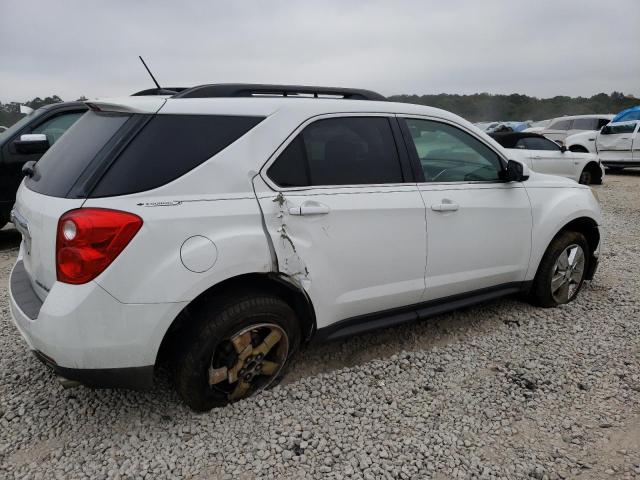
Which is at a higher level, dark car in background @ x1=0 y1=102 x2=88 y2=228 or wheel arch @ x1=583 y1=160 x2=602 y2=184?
dark car in background @ x1=0 y1=102 x2=88 y2=228

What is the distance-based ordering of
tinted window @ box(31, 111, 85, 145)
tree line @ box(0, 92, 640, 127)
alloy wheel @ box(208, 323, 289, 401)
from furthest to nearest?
tree line @ box(0, 92, 640, 127) → tinted window @ box(31, 111, 85, 145) → alloy wheel @ box(208, 323, 289, 401)

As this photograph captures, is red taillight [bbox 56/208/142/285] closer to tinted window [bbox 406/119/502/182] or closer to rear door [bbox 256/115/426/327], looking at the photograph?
rear door [bbox 256/115/426/327]

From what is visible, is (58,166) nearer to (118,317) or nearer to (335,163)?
(118,317)

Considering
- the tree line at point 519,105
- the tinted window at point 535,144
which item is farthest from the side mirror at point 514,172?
the tree line at point 519,105

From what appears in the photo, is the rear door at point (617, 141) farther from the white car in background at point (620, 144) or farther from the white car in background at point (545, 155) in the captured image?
the white car in background at point (545, 155)

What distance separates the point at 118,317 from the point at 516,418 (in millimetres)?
2096

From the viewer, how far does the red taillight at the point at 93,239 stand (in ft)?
6.83

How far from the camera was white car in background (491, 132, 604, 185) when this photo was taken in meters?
10.4

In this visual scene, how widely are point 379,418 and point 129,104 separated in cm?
205

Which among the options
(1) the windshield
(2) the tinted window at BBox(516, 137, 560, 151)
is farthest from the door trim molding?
(2) the tinted window at BBox(516, 137, 560, 151)

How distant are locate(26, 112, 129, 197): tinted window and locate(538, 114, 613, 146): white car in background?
15896 mm

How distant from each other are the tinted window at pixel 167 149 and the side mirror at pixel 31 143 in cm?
402

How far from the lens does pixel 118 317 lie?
213 cm

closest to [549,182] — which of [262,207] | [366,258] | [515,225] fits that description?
[515,225]
